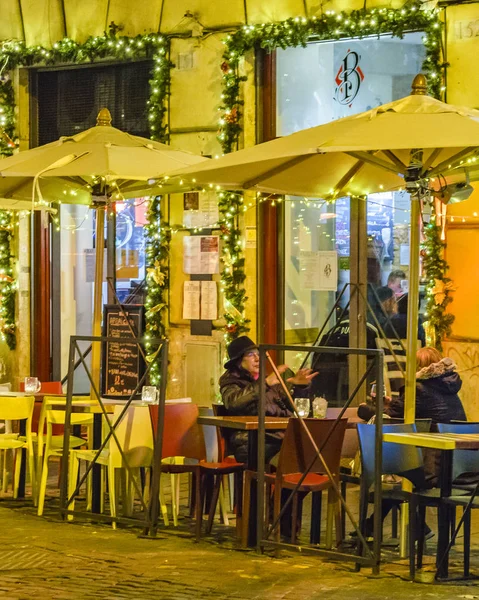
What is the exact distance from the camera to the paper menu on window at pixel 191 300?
42.1 feet

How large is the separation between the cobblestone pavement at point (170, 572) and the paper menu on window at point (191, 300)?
4.60 metres

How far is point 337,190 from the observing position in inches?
375

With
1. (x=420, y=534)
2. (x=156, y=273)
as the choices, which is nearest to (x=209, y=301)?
(x=156, y=273)

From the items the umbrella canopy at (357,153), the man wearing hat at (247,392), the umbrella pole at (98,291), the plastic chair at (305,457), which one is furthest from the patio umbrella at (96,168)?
the plastic chair at (305,457)

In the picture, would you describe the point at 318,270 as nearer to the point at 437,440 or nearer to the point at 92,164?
the point at 92,164

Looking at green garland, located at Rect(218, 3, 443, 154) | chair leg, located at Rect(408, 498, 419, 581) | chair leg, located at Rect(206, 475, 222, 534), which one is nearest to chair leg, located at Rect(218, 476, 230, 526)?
chair leg, located at Rect(206, 475, 222, 534)

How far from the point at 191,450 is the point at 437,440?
2205 millimetres

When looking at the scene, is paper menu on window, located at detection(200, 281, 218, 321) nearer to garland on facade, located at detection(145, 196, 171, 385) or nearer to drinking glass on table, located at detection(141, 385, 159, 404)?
garland on facade, located at detection(145, 196, 171, 385)

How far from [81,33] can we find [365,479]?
7.95 metres

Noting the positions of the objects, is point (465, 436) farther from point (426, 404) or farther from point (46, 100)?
point (46, 100)

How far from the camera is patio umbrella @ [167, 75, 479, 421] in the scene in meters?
7.23

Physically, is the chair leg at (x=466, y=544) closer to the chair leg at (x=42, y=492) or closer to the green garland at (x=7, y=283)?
the chair leg at (x=42, y=492)

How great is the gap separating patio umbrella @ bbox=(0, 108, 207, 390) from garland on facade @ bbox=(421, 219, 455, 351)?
7.85 ft

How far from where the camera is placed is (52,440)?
982 cm
